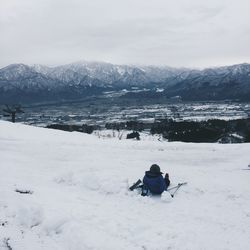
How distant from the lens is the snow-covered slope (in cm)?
1291

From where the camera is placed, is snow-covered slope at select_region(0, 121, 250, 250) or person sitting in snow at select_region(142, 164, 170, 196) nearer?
snow-covered slope at select_region(0, 121, 250, 250)

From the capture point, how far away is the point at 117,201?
17109 mm

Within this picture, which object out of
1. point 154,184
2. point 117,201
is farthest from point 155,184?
point 117,201

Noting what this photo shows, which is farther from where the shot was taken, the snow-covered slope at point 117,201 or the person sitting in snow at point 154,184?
the person sitting in snow at point 154,184

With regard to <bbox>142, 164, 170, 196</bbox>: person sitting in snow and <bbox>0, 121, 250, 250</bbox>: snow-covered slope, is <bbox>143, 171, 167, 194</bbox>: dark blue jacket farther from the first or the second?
<bbox>0, 121, 250, 250</bbox>: snow-covered slope

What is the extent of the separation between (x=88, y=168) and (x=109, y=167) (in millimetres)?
1132

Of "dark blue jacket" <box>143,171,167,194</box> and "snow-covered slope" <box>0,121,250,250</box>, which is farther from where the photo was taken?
"dark blue jacket" <box>143,171,167,194</box>

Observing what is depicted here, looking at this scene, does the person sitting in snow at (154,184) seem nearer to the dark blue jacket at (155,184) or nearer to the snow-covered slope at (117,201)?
the dark blue jacket at (155,184)

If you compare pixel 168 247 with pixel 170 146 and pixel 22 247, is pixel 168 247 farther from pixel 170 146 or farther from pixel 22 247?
pixel 170 146

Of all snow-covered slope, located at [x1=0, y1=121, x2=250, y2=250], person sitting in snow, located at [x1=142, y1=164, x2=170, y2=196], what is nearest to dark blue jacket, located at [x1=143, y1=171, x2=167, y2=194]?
person sitting in snow, located at [x1=142, y1=164, x2=170, y2=196]

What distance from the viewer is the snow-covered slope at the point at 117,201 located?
12.9m

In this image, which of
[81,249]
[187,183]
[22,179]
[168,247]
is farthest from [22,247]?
[187,183]

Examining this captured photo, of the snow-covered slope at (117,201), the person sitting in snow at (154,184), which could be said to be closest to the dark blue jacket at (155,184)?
the person sitting in snow at (154,184)

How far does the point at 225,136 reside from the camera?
73.4 meters
